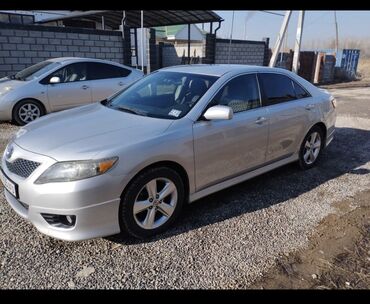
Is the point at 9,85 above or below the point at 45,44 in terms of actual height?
below

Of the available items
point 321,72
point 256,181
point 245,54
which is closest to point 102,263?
point 256,181

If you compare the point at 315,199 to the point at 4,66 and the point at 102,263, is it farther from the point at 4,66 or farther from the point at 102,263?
the point at 4,66

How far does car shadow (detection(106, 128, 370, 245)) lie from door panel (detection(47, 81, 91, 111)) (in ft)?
15.8

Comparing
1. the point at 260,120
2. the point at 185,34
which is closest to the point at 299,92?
the point at 260,120

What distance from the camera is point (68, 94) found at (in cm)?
744

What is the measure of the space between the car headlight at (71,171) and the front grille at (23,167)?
145mm

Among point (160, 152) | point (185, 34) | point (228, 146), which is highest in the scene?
point (185, 34)

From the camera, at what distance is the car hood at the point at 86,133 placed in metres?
2.71

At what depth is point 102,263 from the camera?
8.87ft

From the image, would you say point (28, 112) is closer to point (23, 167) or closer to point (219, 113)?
point (23, 167)

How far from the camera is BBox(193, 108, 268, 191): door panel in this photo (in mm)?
3293

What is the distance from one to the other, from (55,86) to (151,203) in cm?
528

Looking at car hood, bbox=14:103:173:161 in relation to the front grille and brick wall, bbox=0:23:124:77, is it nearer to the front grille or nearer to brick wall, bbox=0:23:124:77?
the front grille

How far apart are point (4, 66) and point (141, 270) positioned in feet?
32.3
